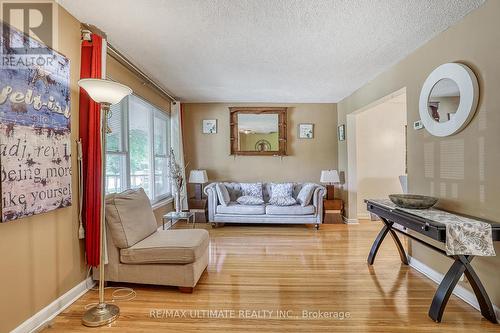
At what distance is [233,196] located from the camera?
5.03 meters

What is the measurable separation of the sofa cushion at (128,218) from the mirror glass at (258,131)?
3009 millimetres

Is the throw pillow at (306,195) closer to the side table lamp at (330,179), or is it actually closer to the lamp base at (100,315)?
the side table lamp at (330,179)

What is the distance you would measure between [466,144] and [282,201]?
114 inches

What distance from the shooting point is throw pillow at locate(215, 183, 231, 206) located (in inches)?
182

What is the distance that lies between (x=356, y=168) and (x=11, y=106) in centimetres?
486

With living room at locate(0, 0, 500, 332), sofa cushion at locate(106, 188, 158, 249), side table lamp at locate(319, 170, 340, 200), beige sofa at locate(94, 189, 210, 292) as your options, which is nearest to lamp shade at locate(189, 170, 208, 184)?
living room at locate(0, 0, 500, 332)

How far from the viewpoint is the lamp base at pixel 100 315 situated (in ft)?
6.13

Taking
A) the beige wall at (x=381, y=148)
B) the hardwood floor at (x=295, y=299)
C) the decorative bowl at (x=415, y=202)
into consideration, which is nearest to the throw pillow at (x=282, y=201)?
the hardwood floor at (x=295, y=299)

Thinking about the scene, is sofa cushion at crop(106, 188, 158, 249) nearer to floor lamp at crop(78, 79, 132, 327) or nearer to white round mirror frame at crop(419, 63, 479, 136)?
floor lamp at crop(78, 79, 132, 327)

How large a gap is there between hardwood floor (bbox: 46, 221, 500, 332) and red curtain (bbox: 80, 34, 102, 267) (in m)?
0.55

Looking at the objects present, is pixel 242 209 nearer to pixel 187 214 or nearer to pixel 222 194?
pixel 222 194

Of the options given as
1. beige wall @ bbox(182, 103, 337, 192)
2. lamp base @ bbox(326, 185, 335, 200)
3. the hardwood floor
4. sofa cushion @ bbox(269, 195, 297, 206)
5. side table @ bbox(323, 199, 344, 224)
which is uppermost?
beige wall @ bbox(182, 103, 337, 192)

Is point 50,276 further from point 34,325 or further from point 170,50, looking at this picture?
point 170,50

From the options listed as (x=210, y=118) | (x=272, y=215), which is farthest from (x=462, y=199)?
(x=210, y=118)
